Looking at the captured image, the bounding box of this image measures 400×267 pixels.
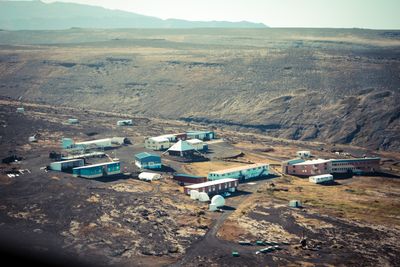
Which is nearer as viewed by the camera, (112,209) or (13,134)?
(112,209)

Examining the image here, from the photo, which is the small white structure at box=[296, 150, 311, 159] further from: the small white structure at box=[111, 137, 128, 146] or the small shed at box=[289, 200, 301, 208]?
the small white structure at box=[111, 137, 128, 146]

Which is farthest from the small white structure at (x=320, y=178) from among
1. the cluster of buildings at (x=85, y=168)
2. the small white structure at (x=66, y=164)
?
the small white structure at (x=66, y=164)

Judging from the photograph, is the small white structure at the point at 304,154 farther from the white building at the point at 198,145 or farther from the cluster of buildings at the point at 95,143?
the cluster of buildings at the point at 95,143

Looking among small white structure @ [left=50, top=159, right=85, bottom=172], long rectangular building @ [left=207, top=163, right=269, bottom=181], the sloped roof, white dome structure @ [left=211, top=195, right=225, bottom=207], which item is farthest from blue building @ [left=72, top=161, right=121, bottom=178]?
white dome structure @ [left=211, top=195, right=225, bottom=207]

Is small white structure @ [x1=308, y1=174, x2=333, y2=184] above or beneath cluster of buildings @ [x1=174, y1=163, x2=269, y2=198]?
beneath

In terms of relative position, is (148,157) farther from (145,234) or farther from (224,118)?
(224,118)

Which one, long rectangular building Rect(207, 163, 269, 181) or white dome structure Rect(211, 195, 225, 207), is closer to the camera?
white dome structure Rect(211, 195, 225, 207)

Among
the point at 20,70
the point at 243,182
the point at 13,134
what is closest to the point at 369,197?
the point at 243,182
